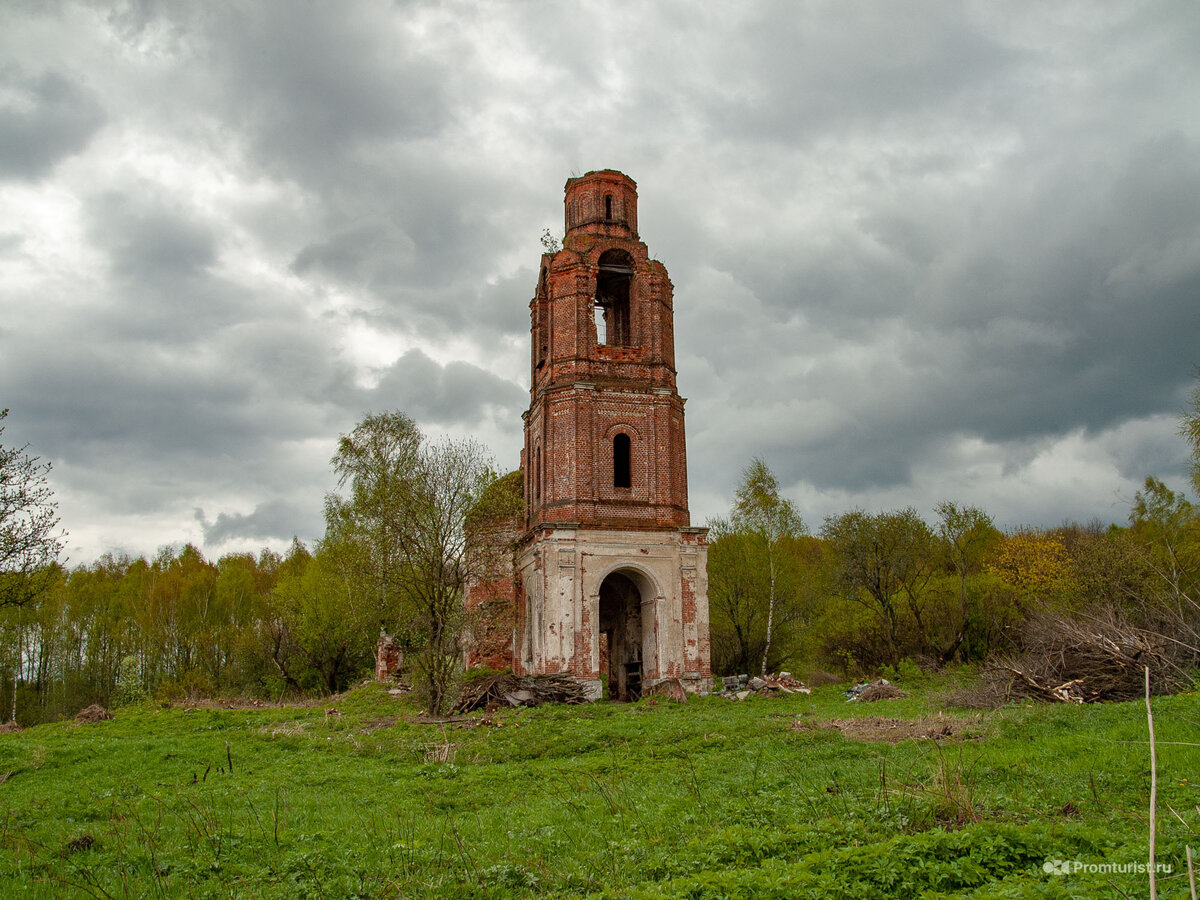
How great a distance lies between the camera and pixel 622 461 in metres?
28.2

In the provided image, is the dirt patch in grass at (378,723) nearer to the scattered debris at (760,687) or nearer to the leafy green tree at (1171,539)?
the scattered debris at (760,687)

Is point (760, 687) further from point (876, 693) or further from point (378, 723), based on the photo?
point (378, 723)

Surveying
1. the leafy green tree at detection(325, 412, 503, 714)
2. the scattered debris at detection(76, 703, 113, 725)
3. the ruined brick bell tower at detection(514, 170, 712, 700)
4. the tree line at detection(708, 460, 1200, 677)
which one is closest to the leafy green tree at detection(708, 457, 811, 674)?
the tree line at detection(708, 460, 1200, 677)

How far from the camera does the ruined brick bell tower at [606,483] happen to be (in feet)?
83.4

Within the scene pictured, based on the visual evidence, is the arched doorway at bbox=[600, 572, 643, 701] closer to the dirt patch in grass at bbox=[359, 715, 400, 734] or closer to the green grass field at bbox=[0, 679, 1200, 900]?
the dirt patch in grass at bbox=[359, 715, 400, 734]

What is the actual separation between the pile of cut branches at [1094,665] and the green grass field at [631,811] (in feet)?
7.01

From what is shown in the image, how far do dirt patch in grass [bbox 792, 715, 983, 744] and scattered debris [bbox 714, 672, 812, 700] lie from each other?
7974 mm

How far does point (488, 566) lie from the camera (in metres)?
25.8

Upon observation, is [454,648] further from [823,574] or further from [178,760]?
[823,574]

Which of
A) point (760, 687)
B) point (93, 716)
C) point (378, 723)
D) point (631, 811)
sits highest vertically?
point (631, 811)

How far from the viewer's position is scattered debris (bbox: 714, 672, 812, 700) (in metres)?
25.1

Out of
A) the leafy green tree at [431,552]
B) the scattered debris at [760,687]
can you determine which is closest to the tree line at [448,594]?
the leafy green tree at [431,552]

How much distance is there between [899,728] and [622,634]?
578 inches

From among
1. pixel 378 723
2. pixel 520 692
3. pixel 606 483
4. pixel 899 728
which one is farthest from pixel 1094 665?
pixel 378 723
